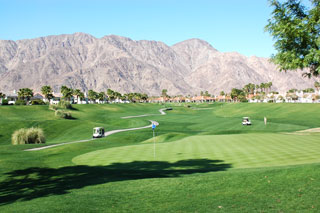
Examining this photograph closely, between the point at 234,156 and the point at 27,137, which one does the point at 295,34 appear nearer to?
the point at 234,156

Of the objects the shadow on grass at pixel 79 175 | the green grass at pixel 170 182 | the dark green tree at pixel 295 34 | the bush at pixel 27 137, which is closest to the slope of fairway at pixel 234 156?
the green grass at pixel 170 182

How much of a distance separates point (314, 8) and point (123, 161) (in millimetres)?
15578

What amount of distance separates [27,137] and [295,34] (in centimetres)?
3999

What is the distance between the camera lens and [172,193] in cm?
1198

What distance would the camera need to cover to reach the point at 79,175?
1698 cm

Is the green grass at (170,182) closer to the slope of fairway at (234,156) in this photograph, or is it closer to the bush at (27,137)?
the slope of fairway at (234,156)

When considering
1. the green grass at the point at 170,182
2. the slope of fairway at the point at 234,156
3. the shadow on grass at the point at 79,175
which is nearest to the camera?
the green grass at the point at 170,182

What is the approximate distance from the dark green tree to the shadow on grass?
7.41 m

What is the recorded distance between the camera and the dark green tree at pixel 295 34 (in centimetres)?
1373

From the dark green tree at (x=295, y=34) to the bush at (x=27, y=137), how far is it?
3793 centimetres

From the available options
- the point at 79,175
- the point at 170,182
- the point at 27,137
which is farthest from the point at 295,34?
the point at 27,137

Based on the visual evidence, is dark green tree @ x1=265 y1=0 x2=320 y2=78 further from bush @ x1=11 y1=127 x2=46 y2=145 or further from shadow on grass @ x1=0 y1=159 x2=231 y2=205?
bush @ x1=11 y1=127 x2=46 y2=145

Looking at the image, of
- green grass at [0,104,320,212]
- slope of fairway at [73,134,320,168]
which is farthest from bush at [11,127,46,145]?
green grass at [0,104,320,212]

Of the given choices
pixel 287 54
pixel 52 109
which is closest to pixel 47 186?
pixel 287 54
